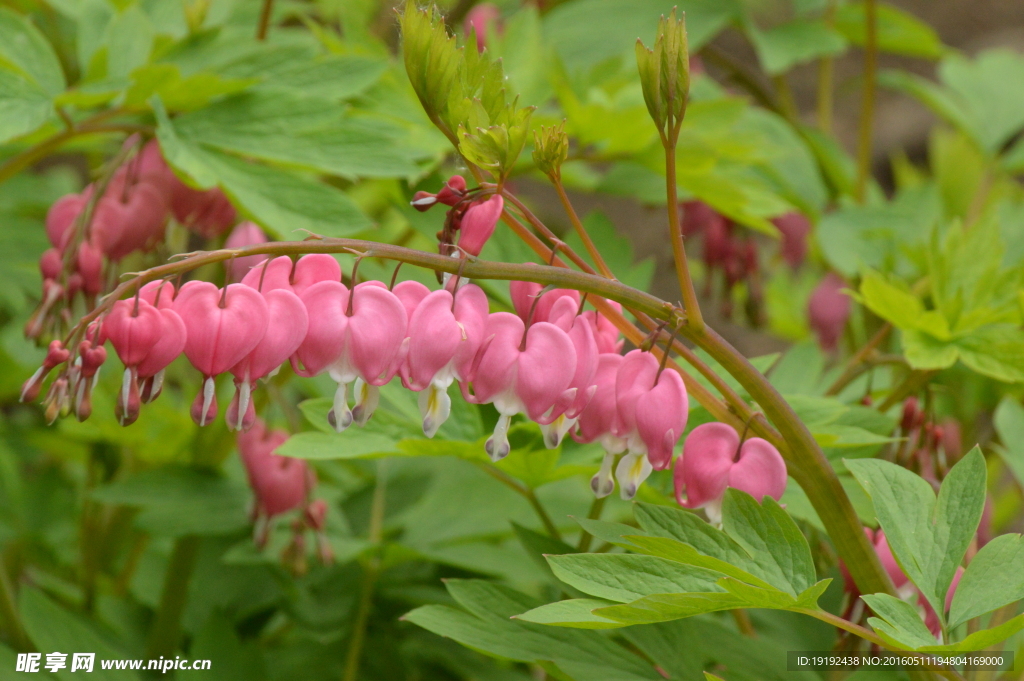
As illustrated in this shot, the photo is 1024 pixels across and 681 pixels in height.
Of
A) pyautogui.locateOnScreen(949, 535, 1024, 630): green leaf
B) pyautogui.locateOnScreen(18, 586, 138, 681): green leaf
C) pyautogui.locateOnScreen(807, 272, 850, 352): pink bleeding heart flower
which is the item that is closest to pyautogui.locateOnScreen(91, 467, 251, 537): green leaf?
pyautogui.locateOnScreen(18, 586, 138, 681): green leaf

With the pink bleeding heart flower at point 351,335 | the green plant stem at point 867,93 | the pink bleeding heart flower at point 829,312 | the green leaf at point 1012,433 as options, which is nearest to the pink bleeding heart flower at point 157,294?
the pink bleeding heart flower at point 351,335

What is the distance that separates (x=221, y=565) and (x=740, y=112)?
3.98ft

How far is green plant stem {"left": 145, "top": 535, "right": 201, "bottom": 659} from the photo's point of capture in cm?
137

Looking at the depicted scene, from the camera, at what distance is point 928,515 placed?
2.84ft

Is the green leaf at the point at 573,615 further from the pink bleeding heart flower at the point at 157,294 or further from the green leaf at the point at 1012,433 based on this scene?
the green leaf at the point at 1012,433

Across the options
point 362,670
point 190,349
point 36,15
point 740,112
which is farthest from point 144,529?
point 36,15

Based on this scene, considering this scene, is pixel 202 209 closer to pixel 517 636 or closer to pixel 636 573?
pixel 517 636

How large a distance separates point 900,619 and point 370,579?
0.80m

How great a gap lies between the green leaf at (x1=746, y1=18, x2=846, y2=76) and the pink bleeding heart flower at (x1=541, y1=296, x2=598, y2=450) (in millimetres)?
1242

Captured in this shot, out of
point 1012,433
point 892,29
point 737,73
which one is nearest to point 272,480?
point 1012,433

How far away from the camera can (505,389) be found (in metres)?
0.80

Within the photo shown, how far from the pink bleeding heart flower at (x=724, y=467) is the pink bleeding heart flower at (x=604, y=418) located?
0.07 metres

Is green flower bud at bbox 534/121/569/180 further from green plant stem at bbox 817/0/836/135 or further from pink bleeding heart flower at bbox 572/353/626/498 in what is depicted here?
green plant stem at bbox 817/0/836/135

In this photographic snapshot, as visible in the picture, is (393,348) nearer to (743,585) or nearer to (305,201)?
(743,585)
